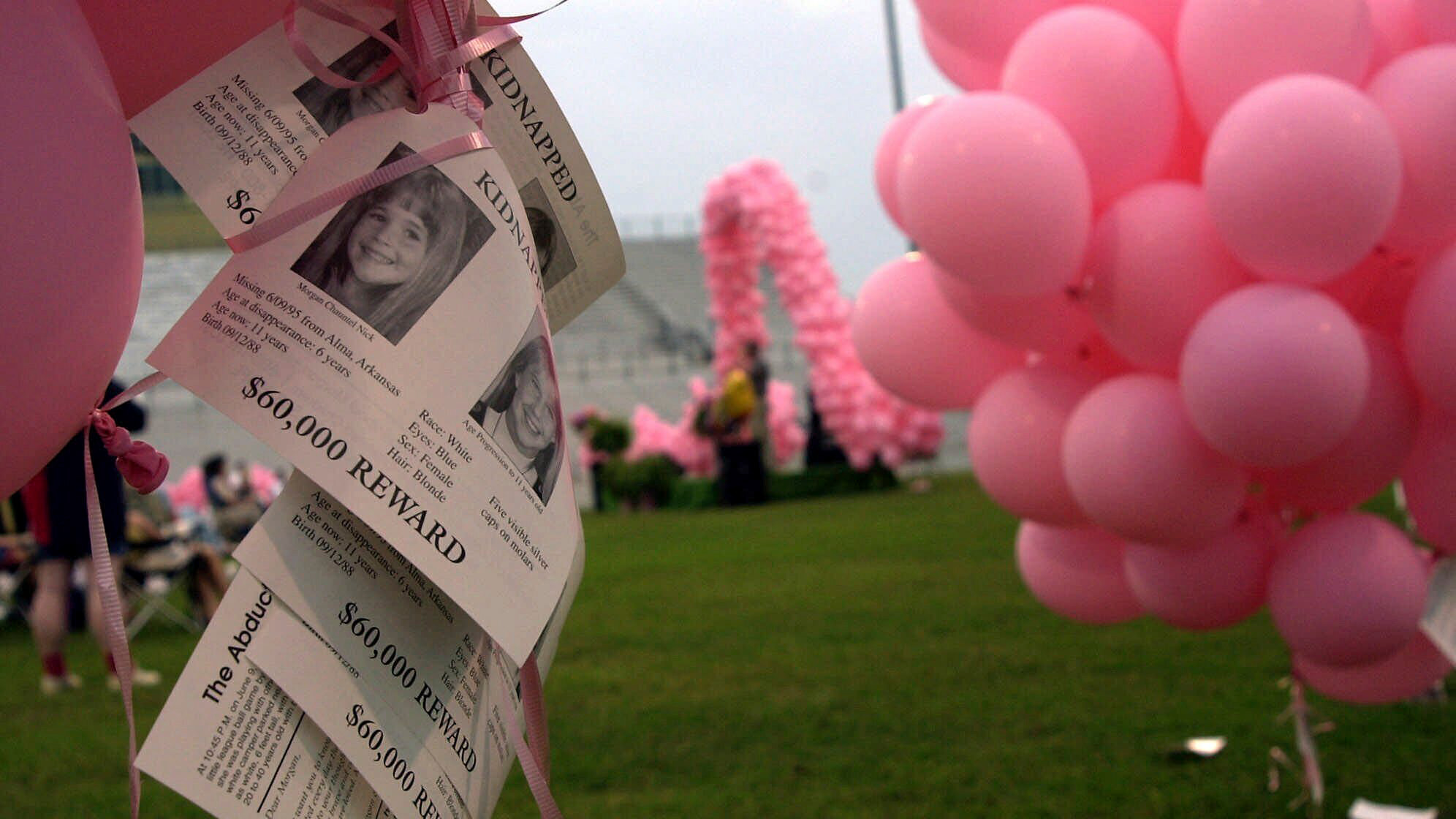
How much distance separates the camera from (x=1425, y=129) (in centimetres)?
148

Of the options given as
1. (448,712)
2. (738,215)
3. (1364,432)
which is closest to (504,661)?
(448,712)

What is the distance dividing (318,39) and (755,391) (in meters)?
10.6

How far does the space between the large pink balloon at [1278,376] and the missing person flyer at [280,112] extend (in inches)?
41.3

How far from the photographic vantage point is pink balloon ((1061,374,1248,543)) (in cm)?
163

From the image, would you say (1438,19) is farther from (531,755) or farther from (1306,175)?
(531,755)

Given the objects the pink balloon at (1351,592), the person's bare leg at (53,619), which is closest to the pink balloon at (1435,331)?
the pink balloon at (1351,592)

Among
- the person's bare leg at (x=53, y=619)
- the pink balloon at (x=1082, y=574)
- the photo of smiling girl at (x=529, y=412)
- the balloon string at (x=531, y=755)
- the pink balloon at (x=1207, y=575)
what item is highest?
the photo of smiling girl at (x=529, y=412)

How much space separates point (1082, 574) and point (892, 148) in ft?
2.46

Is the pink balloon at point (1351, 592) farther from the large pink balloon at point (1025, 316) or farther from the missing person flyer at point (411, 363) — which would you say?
the missing person flyer at point (411, 363)

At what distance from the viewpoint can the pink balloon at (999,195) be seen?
1562 millimetres

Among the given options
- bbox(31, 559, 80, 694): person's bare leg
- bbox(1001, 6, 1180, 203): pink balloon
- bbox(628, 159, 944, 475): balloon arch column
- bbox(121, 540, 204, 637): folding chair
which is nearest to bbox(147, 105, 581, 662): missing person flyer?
bbox(1001, 6, 1180, 203): pink balloon

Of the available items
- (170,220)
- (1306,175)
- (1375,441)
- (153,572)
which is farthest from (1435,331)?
(153,572)

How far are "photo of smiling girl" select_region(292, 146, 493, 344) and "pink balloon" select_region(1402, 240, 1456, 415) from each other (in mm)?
1301

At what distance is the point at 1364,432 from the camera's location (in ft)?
5.32
